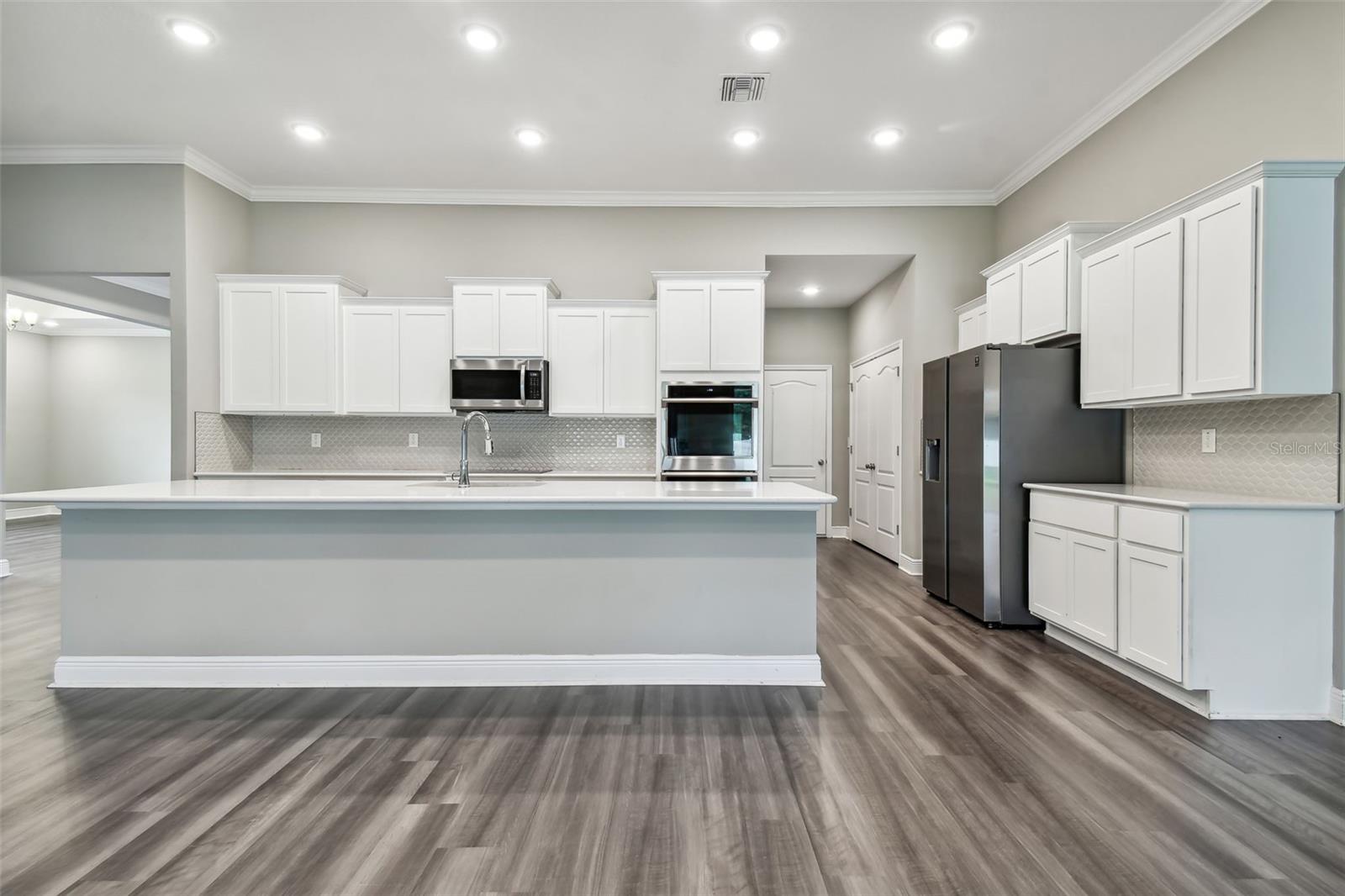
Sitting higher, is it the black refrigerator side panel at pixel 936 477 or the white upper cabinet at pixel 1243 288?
the white upper cabinet at pixel 1243 288

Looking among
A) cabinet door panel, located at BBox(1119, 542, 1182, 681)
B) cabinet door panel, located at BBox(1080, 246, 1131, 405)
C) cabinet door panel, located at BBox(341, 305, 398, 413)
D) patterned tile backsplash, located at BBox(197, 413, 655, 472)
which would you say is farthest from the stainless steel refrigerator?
cabinet door panel, located at BBox(341, 305, 398, 413)

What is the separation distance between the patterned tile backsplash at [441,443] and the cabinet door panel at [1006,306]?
8.89ft

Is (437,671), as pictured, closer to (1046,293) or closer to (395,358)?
(395,358)

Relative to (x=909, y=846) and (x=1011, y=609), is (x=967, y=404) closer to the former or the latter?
(x=1011, y=609)

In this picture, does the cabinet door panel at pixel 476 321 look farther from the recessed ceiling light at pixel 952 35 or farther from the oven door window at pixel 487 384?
the recessed ceiling light at pixel 952 35

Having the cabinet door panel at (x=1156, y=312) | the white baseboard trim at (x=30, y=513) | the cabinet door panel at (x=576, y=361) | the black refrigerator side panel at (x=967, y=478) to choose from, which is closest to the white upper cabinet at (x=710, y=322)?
the cabinet door panel at (x=576, y=361)

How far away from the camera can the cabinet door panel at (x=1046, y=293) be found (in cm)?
339

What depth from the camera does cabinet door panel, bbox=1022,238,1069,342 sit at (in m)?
3.39

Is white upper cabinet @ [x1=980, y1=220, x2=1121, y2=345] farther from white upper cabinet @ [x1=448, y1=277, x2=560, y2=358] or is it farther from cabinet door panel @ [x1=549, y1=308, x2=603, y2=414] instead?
white upper cabinet @ [x1=448, y1=277, x2=560, y2=358]

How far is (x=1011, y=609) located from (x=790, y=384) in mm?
3829

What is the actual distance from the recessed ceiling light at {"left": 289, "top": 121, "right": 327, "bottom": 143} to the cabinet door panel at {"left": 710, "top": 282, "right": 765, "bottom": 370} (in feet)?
9.59

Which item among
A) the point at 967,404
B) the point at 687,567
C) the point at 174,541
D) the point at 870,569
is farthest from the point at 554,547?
the point at 870,569

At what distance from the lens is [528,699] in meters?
→ 2.47

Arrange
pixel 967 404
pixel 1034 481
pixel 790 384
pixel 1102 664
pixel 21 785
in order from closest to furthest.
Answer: pixel 21 785 → pixel 1102 664 → pixel 1034 481 → pixel 967 404 → pixel 790 384
